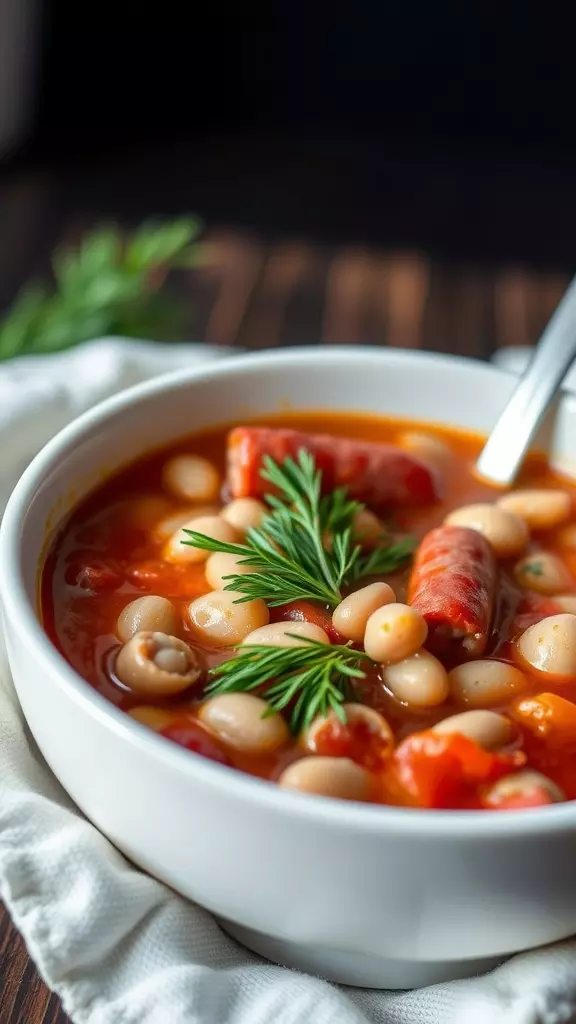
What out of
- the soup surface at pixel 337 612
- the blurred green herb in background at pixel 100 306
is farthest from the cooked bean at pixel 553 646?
the blurred green herb in background at pixel 100 306

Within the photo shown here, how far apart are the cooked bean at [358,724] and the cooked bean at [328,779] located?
2.2 inches

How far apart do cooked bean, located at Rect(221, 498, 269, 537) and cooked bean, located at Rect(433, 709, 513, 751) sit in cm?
51

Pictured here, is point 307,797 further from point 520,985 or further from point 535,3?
point 535,3

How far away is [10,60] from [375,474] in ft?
12.3

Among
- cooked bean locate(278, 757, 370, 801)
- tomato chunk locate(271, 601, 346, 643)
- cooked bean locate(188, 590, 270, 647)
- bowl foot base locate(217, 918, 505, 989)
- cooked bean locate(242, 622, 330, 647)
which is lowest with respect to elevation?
bowl foot base locate(217, 918, 505, 989)

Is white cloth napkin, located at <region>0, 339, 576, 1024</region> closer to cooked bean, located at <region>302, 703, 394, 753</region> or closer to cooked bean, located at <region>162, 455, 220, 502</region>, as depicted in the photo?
cooked bean, located at <region>302, 703, 394, 753</region>

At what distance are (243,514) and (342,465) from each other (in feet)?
0.73

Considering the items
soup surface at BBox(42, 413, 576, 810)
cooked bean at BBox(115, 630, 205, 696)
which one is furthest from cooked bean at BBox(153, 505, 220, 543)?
cooked bean at BBox(115, 630, 205, 696)

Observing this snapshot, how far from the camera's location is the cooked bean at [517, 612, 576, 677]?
162 centimetres

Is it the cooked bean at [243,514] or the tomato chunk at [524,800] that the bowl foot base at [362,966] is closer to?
the tomato chunk at [524,800]

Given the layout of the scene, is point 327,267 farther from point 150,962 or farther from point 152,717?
point 150,962

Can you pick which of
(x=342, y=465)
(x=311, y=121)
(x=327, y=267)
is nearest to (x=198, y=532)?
(x=342, y=465)

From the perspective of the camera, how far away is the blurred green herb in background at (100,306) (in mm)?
2617

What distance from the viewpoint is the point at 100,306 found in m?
2.68
